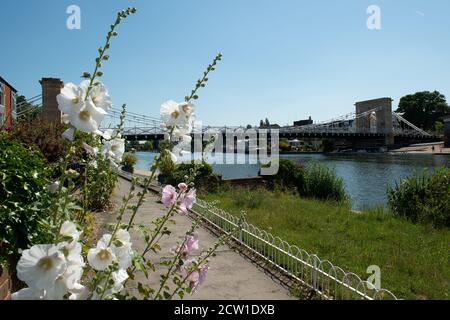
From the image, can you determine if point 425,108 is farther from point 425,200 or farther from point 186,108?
point 186,108

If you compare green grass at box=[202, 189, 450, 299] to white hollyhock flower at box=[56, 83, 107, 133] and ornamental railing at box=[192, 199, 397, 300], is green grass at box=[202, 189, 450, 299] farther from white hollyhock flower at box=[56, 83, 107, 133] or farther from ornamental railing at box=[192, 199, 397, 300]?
white hollyhock flower at box=[56, 83, 107, 133]

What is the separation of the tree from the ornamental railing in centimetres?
9019

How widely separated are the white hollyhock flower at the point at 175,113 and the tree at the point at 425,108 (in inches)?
3682

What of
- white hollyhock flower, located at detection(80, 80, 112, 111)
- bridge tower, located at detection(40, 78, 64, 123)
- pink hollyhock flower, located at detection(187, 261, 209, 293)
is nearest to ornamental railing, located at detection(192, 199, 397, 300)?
pink hollyhock flower, located at detection(187, 261, 209, 293)

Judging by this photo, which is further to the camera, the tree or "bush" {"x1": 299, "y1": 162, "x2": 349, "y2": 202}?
the tree

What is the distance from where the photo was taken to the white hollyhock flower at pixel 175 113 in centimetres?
162

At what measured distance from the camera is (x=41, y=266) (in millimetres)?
1103

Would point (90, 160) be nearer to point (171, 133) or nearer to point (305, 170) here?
point (171, 133)

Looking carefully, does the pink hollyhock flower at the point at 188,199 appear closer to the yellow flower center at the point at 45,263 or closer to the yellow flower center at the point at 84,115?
the yellow flower center at the point at 84,115

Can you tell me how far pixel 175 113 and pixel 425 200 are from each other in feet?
29.1

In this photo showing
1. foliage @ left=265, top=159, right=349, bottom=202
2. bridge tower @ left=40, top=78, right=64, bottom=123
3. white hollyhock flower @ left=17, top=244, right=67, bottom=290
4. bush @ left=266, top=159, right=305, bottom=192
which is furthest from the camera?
bridge tower @ left=40, top=78, right=64, bottom=123

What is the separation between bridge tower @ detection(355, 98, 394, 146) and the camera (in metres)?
65.8
